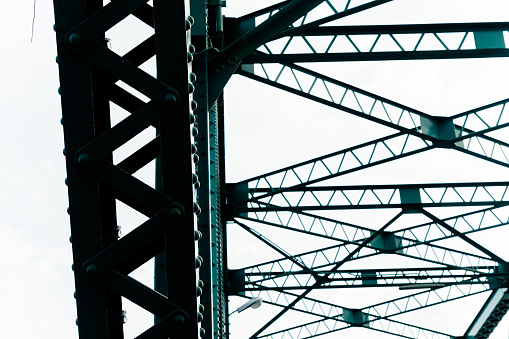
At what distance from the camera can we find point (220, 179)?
22.6 meters

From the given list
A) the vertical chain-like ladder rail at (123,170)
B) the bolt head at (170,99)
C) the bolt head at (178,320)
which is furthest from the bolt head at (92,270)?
the bolt head at (170,99)

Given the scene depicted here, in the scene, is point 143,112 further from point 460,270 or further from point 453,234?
point 460,270

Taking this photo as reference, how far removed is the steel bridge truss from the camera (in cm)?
360

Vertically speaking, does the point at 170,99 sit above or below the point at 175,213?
above

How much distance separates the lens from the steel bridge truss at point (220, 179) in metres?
3.60

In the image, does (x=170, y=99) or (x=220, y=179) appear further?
(x=220, y=179)

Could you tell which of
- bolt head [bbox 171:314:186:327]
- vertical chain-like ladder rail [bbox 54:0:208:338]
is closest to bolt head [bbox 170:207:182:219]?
vertical chain-like ladder rail [bbox 54:0:208:338]

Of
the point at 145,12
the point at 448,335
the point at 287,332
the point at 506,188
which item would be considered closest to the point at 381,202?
the point at 506,188

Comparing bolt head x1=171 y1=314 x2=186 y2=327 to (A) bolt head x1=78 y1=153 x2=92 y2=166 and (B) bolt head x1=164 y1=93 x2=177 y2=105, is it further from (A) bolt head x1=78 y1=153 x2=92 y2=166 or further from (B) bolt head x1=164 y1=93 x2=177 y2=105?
(B) bolt head x1=164 y1=93 x2=177 y2=105

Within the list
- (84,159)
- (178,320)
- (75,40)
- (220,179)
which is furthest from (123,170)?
(220,179)

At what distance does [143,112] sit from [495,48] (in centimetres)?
1332

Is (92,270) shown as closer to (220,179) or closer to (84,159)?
(84,159)

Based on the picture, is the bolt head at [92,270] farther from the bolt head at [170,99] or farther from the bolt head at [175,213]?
the bolt head at [170,99]

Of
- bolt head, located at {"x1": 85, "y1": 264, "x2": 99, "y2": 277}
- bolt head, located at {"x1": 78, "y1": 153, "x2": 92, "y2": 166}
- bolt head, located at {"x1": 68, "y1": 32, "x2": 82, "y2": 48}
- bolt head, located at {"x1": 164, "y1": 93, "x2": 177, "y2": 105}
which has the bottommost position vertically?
bolt head, located at {"x1": 85, "y1": 264, "x2": 99, "y2": 277}
